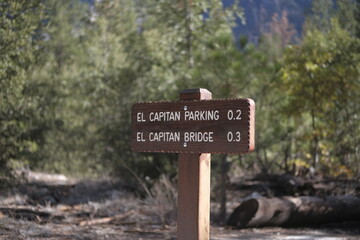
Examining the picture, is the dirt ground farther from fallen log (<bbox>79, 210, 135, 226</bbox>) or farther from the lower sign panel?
the lower sign panel

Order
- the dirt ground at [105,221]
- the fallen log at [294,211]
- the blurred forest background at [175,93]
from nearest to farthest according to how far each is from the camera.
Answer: the dirt ground at [105,221]
the fallen log at [294,211]
the blurred forest background at [175,93]

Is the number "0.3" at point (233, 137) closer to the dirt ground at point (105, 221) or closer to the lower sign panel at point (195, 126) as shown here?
the lower sign panel at point (195, 126)

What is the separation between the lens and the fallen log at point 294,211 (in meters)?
8.45

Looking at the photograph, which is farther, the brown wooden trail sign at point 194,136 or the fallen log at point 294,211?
the fallen log at point 294,211

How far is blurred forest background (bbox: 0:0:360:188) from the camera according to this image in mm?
10289

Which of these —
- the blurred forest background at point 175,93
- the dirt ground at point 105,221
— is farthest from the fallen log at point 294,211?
the blurred forest background at point 175,93

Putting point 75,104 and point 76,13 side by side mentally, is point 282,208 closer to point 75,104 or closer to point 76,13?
point 75,104

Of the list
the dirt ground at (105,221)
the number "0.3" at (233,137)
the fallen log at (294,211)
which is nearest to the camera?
the number "0.3" at (233,137)

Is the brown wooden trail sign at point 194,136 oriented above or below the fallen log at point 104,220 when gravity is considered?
above

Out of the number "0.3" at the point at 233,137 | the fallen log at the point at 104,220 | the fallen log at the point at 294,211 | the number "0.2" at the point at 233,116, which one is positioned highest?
the number "0.2" at the point at 233,116

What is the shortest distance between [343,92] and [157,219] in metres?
5.54

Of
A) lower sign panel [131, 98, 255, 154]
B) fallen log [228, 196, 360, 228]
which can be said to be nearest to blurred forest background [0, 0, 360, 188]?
fallen log [228, 196, 360, 228]

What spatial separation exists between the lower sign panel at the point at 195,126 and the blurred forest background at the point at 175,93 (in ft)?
14.9

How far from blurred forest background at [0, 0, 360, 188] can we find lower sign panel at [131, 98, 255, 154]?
454 cm
